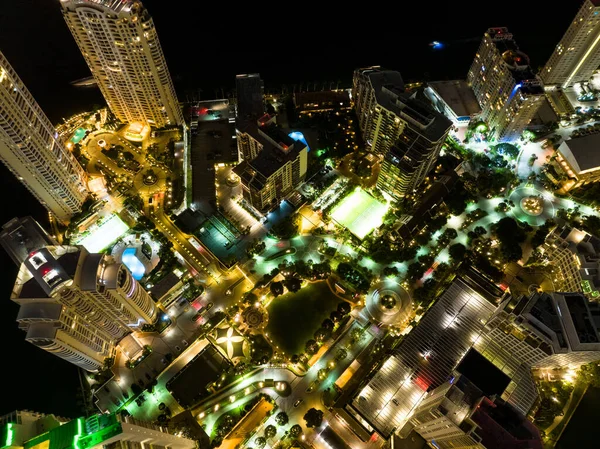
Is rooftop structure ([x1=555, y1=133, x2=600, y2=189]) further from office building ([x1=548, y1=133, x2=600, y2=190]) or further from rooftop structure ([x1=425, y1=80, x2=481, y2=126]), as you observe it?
rooftop structure ([x1=425, y1=80, x2=481, y2=126])

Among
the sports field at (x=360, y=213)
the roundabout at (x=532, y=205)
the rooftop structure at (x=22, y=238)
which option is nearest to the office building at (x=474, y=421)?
the sports field at (x=360, y=213)

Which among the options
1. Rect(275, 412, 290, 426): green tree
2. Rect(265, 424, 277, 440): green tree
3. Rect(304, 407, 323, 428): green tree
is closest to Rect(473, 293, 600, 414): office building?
Rect(304, 407, 323, 428): green tree

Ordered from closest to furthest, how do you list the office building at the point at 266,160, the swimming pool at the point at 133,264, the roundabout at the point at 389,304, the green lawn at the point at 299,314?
the green lawn at the point at 299,314 < the roundabout at the point at 389,304 < the office building at the point at 266,160 < the swimming pool at the point at 133,264

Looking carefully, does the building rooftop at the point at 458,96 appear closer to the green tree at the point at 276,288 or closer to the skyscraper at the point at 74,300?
the green tree at the point at 276,288

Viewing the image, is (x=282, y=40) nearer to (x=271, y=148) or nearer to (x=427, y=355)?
(x=271, y=148)

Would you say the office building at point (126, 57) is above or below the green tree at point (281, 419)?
above
